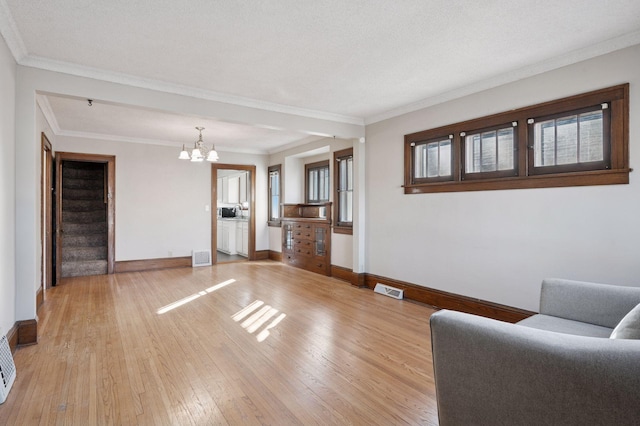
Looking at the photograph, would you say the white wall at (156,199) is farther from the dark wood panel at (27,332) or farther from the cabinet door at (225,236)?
the dark wood panel at (27,332)

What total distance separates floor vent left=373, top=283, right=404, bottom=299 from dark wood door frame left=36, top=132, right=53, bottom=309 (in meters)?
4.35

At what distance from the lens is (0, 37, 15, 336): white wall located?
8.71 ft

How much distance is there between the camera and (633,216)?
109 inches

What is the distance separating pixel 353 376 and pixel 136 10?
2976 mm

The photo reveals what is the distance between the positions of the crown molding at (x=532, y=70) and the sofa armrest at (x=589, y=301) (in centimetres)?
199

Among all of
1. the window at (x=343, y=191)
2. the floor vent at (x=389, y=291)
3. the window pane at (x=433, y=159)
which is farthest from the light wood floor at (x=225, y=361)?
the window pane at (x=433, y=159)

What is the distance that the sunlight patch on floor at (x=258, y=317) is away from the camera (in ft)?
11.3

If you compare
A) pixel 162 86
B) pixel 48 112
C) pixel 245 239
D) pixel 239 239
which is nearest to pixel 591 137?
pixel 162 86

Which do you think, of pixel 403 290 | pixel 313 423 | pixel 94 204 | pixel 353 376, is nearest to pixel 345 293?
pixel 403 290

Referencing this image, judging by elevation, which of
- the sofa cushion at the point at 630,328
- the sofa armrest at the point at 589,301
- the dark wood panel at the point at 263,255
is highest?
the sofa cushion at the point at 630,328

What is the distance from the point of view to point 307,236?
6777mm

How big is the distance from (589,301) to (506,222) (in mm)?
A: 1456

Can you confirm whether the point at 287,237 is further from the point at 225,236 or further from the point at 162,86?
the point at 162,86

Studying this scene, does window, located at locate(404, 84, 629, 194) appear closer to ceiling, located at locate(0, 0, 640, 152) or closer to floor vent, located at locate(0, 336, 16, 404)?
ceiling, located at locate(0, 0, 640, 152)
